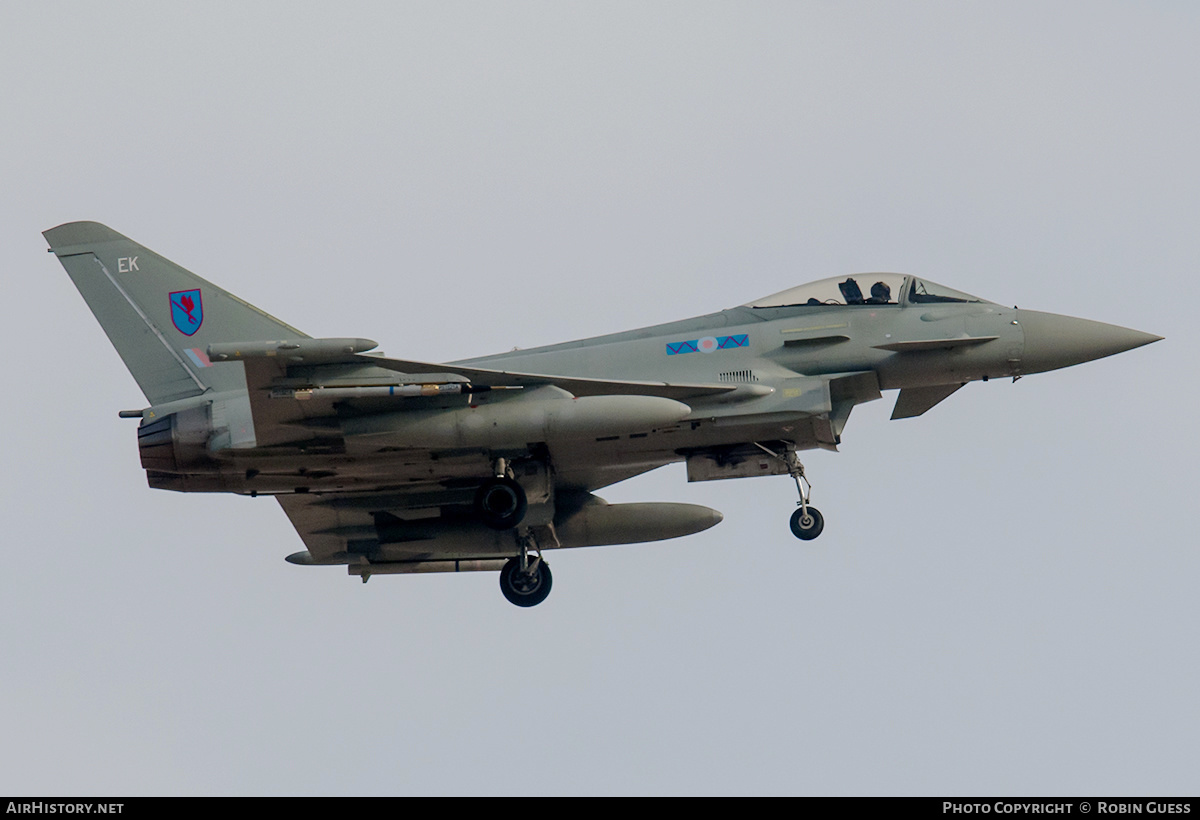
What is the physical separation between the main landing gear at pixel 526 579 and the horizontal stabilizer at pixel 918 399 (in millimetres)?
5071

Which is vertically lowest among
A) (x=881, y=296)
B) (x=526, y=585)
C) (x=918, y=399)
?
(x=526, y=585)

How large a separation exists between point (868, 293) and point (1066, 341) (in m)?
2.48

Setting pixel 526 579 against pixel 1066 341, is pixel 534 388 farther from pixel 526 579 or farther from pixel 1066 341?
pixel 1066 341

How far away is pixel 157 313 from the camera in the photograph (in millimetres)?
19109

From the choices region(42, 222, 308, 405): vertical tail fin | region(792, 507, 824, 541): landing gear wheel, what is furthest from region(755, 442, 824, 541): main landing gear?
region(42, 222, 308, 405): vertical tail fin

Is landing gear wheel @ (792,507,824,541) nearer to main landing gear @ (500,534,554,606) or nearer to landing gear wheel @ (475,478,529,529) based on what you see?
landing gear wheel @ (475,478,529,529)

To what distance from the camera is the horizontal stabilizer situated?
754 inches

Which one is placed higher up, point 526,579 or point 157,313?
point 157,313

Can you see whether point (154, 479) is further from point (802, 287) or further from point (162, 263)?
point (802, 287)

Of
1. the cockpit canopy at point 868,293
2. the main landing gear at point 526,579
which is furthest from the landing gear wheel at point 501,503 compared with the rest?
the cockpit canopy at point 868,293

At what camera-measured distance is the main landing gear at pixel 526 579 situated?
20172 mm

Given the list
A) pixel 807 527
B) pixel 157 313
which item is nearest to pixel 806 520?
pixel 807 527
